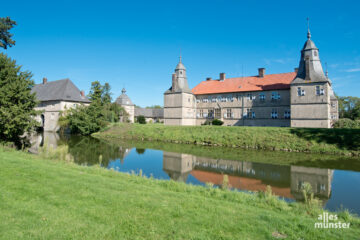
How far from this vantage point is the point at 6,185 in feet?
18.5

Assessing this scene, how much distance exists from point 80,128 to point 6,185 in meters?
29.9

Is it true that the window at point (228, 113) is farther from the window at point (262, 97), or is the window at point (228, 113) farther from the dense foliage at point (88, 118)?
the dense foliage at point (88, 118)

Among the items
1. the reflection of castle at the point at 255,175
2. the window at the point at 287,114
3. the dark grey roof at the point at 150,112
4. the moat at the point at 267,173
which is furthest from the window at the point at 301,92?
the dark grey roof at the point at 150,112

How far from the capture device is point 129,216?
14.4 feet

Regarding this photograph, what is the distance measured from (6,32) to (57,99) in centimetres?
2402

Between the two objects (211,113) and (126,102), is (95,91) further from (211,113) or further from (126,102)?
(211,113)

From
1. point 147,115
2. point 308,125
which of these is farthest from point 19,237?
point 147,115

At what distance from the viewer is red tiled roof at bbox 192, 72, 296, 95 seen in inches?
1226

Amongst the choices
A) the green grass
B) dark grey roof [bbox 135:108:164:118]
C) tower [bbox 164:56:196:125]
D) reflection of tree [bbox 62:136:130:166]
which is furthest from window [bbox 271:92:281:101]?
dark grey roof [bbox 135:108:164:118]

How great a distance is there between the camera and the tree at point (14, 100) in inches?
580

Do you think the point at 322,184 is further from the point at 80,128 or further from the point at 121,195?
the point at 80,128

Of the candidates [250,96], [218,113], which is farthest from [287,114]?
[218,113]

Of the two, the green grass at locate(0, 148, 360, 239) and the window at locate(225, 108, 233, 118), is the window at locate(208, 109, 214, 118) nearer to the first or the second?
the window at locate(225, 108, 233, 118)

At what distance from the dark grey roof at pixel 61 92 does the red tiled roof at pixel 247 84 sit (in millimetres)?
21728
